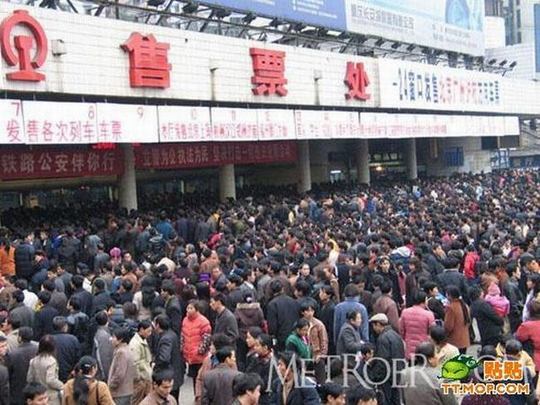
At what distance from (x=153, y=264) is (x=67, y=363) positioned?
12.8ft

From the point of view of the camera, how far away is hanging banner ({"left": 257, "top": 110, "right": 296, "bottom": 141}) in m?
19.4

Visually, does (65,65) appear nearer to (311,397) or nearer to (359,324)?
(359,324)

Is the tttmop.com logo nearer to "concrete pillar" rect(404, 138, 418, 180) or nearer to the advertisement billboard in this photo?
the advertisement billboard

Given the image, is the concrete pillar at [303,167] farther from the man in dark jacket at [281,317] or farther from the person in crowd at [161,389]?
the person in crowd at [161,389]

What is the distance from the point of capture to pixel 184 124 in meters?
17.0

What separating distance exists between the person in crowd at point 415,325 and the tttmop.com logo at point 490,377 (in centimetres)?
125

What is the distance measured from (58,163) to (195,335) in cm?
1151

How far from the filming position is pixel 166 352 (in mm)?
6852

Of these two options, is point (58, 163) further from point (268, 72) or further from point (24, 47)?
point (268, 72)

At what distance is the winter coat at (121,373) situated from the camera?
645cm

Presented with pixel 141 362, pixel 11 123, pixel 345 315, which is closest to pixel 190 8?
pixel 11 123

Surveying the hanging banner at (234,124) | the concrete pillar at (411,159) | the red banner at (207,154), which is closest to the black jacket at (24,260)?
the hanging banner at (234,124)

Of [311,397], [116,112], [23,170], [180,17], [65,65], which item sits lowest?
[311,397]

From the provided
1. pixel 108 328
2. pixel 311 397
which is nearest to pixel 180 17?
pixel 108 328
